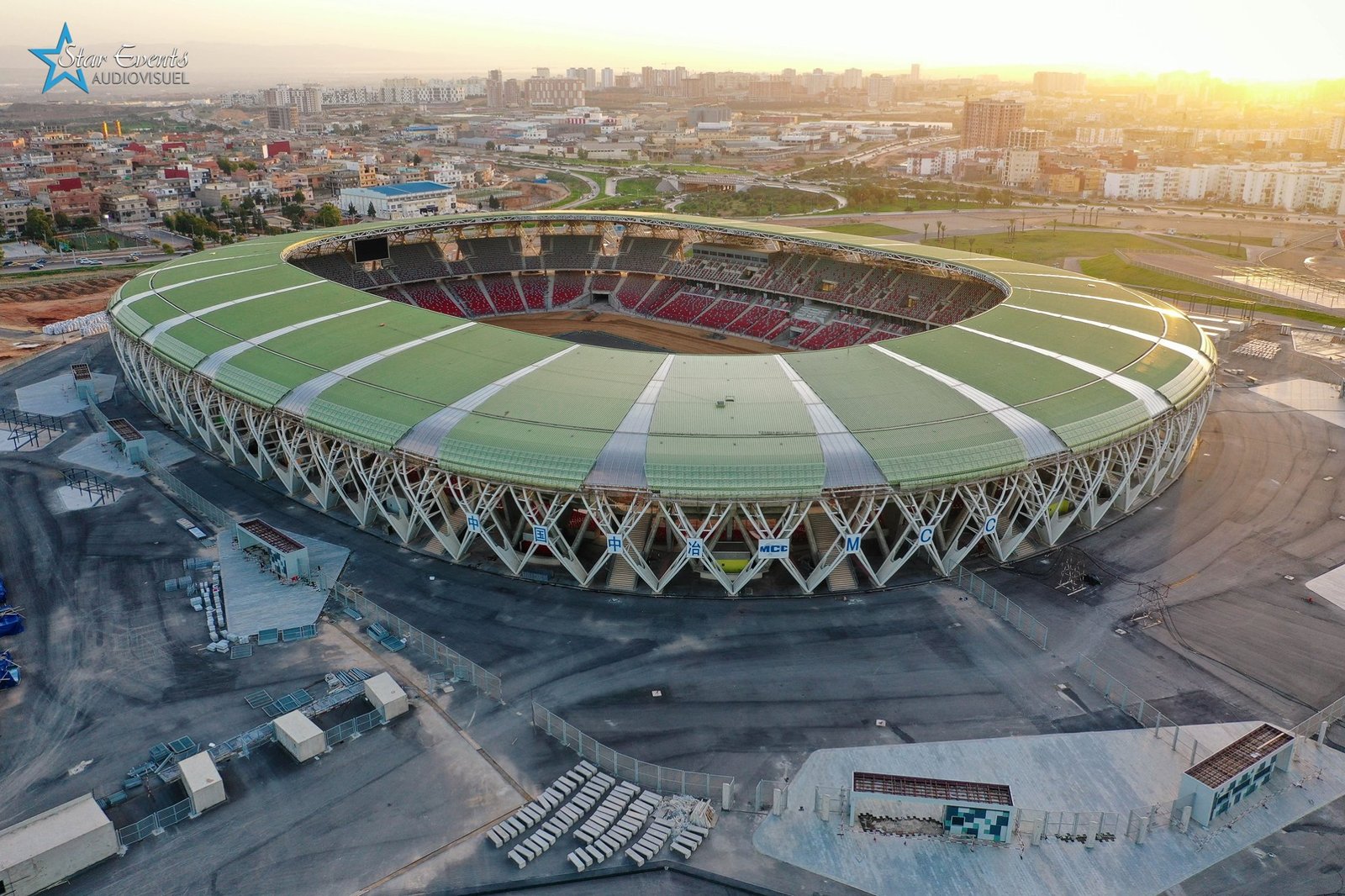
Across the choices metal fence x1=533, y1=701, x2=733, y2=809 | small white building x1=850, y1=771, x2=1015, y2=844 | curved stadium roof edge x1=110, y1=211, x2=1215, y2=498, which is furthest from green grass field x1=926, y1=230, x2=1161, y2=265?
metal fence x1=533, y1=701, x2=733, y2=809

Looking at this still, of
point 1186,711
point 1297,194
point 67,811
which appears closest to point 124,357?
point 67,811

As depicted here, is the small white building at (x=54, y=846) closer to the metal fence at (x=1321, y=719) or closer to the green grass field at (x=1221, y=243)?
the metal fence at (x=1321, y=719)

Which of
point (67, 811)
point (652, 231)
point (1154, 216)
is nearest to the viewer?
point (67, 811)

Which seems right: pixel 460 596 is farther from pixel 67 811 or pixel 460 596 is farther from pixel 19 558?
pixel 19 558

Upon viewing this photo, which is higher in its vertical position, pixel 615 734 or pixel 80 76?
pixel 80 76

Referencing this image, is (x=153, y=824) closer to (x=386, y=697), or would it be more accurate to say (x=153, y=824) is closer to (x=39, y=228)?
(x=386, y=697)

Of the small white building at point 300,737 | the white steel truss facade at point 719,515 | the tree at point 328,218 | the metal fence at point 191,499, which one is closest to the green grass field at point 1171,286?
the white steel truss facade at point 719,515

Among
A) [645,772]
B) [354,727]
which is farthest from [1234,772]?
[354,727]

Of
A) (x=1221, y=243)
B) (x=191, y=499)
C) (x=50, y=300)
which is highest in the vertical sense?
(x=1221, y=243)
